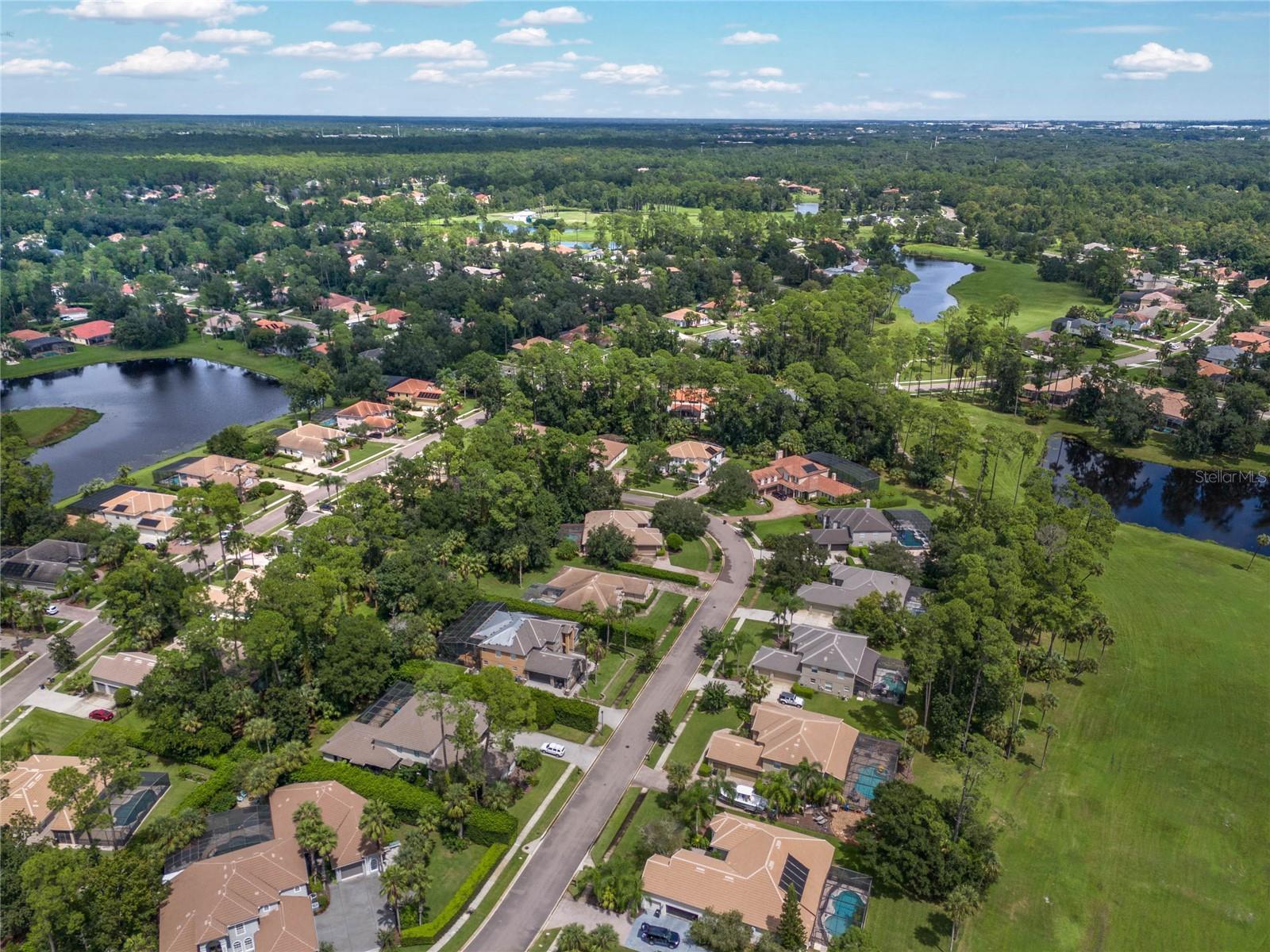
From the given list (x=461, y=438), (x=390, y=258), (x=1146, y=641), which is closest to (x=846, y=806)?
(x=1146, y=641)

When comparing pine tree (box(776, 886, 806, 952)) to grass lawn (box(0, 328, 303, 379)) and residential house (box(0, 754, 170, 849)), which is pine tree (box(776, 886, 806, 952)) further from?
grass lawn (box(0, 328, 303, 379))

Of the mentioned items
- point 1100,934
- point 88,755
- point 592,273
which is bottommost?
point 1100,934

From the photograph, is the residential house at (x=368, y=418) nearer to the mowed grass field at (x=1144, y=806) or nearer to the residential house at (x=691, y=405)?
the residential house at (x=691, y=405)

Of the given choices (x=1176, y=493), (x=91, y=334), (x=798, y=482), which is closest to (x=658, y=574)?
(x=798, y=482)

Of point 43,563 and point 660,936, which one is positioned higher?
point 43,563

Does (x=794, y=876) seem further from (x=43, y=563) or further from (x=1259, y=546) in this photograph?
(x=1259, y=546)

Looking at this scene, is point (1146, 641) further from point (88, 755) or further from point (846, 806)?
point (88, 755)

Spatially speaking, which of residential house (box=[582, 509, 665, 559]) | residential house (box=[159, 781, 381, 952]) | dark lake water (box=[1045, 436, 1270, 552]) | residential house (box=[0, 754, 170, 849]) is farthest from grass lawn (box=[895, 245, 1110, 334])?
residential house (box=[0, 754, 170, 849])
